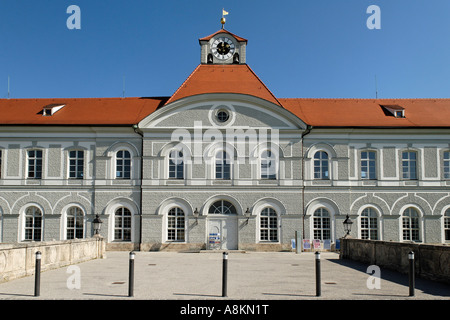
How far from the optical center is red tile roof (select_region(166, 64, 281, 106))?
29.6 meters

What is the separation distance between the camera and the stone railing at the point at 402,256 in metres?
13.1

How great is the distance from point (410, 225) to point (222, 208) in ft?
38.2

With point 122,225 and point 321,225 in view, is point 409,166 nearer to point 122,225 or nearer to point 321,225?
point 321,225

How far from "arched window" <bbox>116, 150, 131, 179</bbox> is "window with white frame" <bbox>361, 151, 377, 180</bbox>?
47.8ft

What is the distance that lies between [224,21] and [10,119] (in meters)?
16.3

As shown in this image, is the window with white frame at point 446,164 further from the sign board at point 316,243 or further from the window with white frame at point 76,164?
the window with white frame at point 76,164

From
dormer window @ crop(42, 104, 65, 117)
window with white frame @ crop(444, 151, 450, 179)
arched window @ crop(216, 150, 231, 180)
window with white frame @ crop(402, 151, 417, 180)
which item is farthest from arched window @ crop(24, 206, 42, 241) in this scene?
window with white frame @ crop(444, 151, 450, 179)

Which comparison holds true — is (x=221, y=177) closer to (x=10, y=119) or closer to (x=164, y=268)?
(x=164, y=268)

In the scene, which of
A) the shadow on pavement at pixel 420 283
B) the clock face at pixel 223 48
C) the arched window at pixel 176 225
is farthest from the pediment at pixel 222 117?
the shadow on pavement at pixel 420 283

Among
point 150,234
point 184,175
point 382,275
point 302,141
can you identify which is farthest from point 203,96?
point 382,275

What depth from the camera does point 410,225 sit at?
28.8 meters

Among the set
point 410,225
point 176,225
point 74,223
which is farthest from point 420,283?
point 74,223
